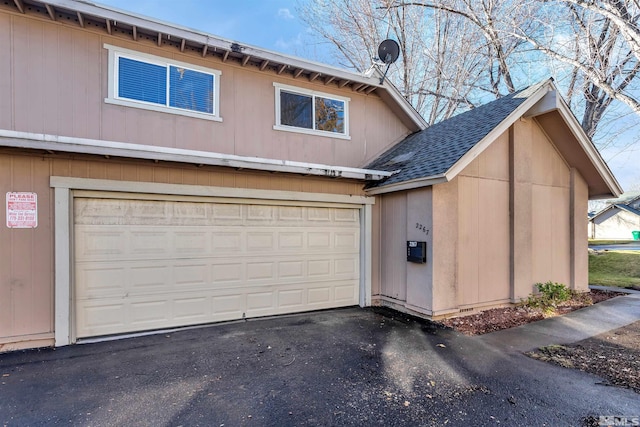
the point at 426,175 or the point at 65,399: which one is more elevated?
the point at 426,175

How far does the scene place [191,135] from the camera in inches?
247

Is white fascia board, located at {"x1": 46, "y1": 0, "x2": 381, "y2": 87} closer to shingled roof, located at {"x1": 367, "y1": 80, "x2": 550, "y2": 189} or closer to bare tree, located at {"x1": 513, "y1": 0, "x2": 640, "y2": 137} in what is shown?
shingled roof, located at {"x1": 367, "y1": 80, "x2": 550, "y2": 189}

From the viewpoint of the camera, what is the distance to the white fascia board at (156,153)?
457 centimetres

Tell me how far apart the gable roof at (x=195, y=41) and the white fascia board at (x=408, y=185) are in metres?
2.67

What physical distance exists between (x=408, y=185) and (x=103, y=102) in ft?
18.7

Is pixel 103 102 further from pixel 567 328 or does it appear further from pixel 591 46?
pixel 591 46

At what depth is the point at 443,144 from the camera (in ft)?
23.7

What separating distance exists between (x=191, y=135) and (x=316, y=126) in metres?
2.78

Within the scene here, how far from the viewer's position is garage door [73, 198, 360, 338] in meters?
5.41

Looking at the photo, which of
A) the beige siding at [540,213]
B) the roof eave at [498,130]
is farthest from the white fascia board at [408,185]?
the beige siding at [540,213]

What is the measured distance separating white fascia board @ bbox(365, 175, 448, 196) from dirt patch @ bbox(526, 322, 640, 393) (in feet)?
9.95

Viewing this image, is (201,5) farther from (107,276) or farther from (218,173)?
(107,276)

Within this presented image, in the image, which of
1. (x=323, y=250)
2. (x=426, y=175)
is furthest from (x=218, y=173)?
(x=426, y=175)

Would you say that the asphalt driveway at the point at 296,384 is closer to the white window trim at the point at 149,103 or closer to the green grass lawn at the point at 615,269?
the white window trim at the point at 149,103
